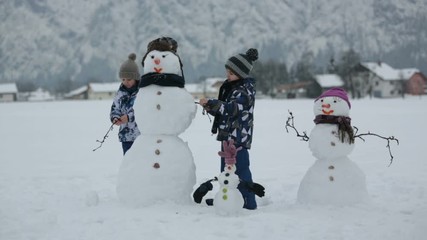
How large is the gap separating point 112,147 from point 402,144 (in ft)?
25.4

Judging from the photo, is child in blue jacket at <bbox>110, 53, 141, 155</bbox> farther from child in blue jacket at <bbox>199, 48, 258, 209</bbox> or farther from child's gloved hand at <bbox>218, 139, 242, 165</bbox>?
child's gloved hand at <bbox>218, 139, 242, 165</bbox>

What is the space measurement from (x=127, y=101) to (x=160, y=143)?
3.75ft

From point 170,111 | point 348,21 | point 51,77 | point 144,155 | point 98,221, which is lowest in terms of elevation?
point 98,221

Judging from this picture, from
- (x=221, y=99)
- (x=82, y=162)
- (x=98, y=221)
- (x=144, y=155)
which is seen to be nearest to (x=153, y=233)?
(x=98, y=221)

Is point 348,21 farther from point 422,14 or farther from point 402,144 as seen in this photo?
point 402,144

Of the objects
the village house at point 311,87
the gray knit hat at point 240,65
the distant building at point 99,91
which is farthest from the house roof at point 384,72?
the gray knit hat at point 240,65

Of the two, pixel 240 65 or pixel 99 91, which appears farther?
pixel 99 91

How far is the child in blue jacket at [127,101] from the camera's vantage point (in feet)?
19.6

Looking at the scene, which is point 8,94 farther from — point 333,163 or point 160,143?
point 333,163

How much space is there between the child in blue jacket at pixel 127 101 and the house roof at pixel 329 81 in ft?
200

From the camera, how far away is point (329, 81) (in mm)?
68500

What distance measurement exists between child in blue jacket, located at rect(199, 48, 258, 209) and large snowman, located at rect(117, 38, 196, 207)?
0.44 meters

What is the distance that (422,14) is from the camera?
187 m

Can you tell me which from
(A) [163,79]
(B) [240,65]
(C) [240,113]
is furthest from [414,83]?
(A) [163,79]
